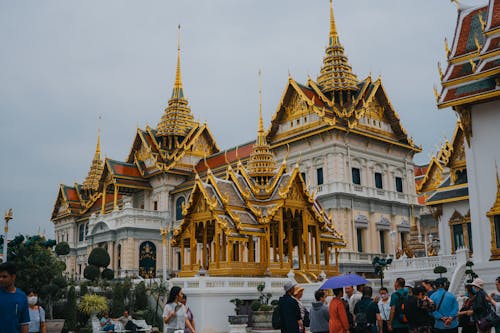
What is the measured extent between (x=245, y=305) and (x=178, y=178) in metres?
30.8

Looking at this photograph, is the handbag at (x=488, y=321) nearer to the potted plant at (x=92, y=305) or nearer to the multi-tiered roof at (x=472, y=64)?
the multi-tiered roof at (x=472, y=64)

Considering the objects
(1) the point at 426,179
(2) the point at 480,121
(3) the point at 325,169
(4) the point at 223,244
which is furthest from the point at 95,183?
(2) the point at 480,121

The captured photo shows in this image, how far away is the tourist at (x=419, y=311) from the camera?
730cm

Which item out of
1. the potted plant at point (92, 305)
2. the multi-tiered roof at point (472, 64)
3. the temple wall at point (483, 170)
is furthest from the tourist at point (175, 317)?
the potted plant at point (92, 305)

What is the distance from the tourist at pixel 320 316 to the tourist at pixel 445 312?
1442 millimetres

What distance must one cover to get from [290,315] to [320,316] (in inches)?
28.3

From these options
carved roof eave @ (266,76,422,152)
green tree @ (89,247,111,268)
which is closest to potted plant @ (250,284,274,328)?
green tree @ (89,247,111,268)

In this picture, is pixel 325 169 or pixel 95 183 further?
pixel 95 183

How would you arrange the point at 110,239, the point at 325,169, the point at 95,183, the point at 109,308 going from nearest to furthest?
the point at 109,308 → the point at 325,169 → the point at 110,239 → the point at 95,183

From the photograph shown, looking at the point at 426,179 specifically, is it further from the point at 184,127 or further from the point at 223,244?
the point at 184,127

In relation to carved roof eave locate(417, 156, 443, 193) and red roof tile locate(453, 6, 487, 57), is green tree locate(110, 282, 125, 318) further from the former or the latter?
carved roof eave locate(417, 156, 443, 193)

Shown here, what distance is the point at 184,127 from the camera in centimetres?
4978

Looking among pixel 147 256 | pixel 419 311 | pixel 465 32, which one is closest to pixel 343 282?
pixel 419 311

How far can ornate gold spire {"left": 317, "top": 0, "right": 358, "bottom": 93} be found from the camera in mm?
36531
